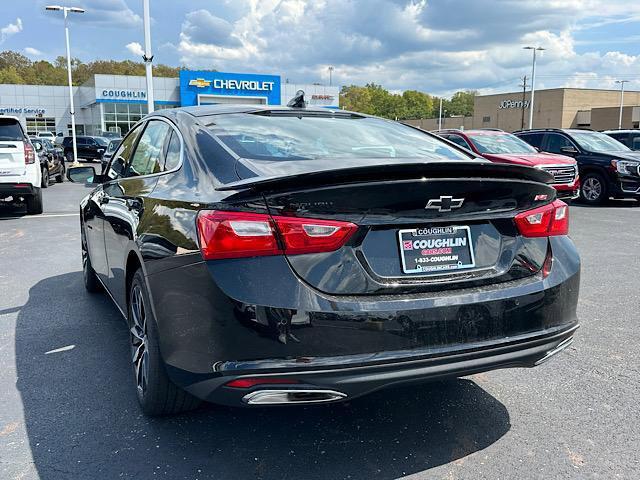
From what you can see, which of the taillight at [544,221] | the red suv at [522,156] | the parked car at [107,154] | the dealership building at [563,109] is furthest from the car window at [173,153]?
the dealership building at [563,109]

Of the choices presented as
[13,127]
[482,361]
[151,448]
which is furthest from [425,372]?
[13,127]

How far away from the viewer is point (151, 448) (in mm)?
2818

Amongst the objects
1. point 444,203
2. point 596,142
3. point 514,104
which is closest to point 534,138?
point 596,142

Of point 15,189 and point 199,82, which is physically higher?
point 199,82

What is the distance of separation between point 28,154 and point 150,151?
26.2 ft

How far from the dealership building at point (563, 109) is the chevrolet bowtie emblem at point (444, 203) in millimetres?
76164

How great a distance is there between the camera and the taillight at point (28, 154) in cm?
1050

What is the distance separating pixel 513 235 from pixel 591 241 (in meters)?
6.56

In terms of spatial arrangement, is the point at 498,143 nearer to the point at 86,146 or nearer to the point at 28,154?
the point at 28,154

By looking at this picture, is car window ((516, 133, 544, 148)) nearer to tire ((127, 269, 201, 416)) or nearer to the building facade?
tire ((127, 269, 201, 416))

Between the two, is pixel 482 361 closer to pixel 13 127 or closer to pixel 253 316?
pixel 253 316

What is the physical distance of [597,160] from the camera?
13.5 metres

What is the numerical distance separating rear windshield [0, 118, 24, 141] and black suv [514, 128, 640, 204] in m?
11.6

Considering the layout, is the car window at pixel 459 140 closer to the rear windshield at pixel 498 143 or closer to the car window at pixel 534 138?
the rear windshield at pixel 498 143
